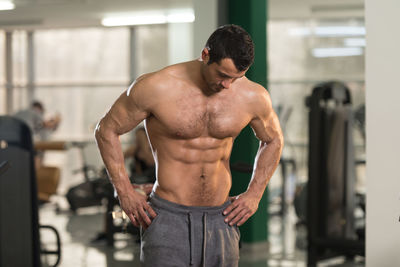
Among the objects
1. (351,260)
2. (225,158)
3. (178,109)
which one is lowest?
(351,260)

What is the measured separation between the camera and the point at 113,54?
33.1 ft

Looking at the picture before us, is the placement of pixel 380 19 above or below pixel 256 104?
above

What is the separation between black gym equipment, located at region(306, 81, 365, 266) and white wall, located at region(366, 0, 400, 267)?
1.51m

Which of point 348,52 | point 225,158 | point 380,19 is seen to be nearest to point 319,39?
point 348,52

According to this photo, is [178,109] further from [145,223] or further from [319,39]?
[319,39]

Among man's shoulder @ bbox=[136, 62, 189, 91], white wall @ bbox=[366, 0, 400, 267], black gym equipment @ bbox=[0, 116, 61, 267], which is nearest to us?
man's shoulder @ bbox=[136, 62, 189, 91]

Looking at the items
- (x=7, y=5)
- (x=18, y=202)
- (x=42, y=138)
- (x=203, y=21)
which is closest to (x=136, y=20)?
(x=7, y=5)

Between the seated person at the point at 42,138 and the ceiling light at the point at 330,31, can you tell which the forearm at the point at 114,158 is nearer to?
the seated person at the point at 42,138

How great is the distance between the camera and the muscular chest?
81.1 inches

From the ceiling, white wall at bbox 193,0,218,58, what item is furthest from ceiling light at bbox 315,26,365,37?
white wall at bbox 193,0,218,58

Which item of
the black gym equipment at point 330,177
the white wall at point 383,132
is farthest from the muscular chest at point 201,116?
the black gym equipment at point 330,177

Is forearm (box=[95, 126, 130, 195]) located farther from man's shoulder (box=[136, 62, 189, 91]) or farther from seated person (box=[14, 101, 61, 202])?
seated person (box=[14, 101, 61, 202])

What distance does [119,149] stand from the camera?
7.01 ft

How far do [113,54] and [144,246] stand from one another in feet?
27.1
